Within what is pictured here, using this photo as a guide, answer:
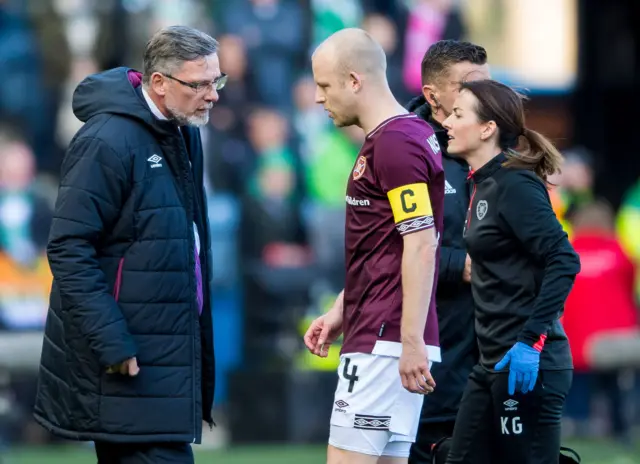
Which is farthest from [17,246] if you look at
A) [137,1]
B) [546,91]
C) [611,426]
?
[546,91]

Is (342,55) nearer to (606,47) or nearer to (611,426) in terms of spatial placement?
(611,426)

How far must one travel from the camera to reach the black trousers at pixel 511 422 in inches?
225

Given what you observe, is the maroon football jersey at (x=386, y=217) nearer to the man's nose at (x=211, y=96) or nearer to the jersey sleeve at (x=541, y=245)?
the jersey sleeve at (x=541, y=245)

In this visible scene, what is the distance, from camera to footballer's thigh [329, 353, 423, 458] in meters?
5.56

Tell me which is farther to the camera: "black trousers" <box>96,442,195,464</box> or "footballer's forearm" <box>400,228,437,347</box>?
"black trousers" <box>96,442,195,464</box>

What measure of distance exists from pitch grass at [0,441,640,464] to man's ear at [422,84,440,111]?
4571mm

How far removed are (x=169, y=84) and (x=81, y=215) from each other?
70cm

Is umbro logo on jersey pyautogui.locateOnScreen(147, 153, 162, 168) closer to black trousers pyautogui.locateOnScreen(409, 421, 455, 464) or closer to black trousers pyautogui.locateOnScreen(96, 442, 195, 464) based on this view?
black trousers pyautogui.locateOnScreen(96, 442, 195, 464)

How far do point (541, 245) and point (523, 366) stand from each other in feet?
1.59

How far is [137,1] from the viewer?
14547 mm

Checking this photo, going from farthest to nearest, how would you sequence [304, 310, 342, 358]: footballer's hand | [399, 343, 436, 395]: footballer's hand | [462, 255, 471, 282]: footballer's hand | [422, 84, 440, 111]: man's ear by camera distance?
1. [422, 84, 440, 111]: man's ear
2. [462, 255, 471, 282]: footballer's hand
3. [304, 310, 342, 358]: footballer's hand
4. [399, 343, 436, 395]: footballer's hand

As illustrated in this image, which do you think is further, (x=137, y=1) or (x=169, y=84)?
(x=137, y=1)

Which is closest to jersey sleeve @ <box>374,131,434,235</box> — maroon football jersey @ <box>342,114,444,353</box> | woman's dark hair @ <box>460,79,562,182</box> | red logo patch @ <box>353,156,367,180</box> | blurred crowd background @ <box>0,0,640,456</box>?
maroon football jersey @ <box>342,114,444,353</box>

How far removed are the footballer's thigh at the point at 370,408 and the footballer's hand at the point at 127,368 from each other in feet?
2.75
